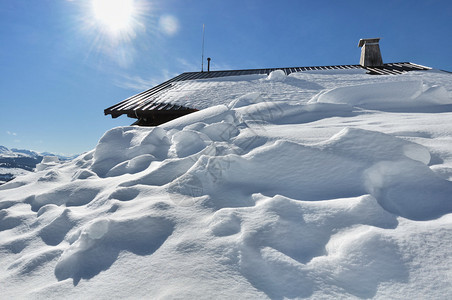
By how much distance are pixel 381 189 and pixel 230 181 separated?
1.01m

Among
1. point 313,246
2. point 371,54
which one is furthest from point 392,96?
point 371,54

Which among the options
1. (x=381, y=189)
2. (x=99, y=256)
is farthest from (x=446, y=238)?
(x=99, y=256)

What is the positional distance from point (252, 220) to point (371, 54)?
377 inches

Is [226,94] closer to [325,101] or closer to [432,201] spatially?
[325,101]

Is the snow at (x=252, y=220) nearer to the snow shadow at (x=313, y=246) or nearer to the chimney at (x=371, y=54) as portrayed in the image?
the snow shadow at (x=313, y=246)

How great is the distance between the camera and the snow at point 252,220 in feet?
3.36

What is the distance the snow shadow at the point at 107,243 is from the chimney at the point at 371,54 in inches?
372

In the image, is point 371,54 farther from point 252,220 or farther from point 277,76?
point 252,220

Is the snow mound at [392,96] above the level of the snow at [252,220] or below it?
above

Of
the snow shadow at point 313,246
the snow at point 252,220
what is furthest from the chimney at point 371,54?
the snow shadow at point 313,246

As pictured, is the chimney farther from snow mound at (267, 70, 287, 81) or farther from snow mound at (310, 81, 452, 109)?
snow mound at (310, 81, 452, 109)

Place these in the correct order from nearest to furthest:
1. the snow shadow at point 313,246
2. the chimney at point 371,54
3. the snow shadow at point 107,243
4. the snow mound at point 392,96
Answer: the snow shadow at point 313,246, the snow shadow at point 107,243, the snow mound at point 392,96, the chimney at point 371,54

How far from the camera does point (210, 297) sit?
96cm

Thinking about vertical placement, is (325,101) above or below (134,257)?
above
